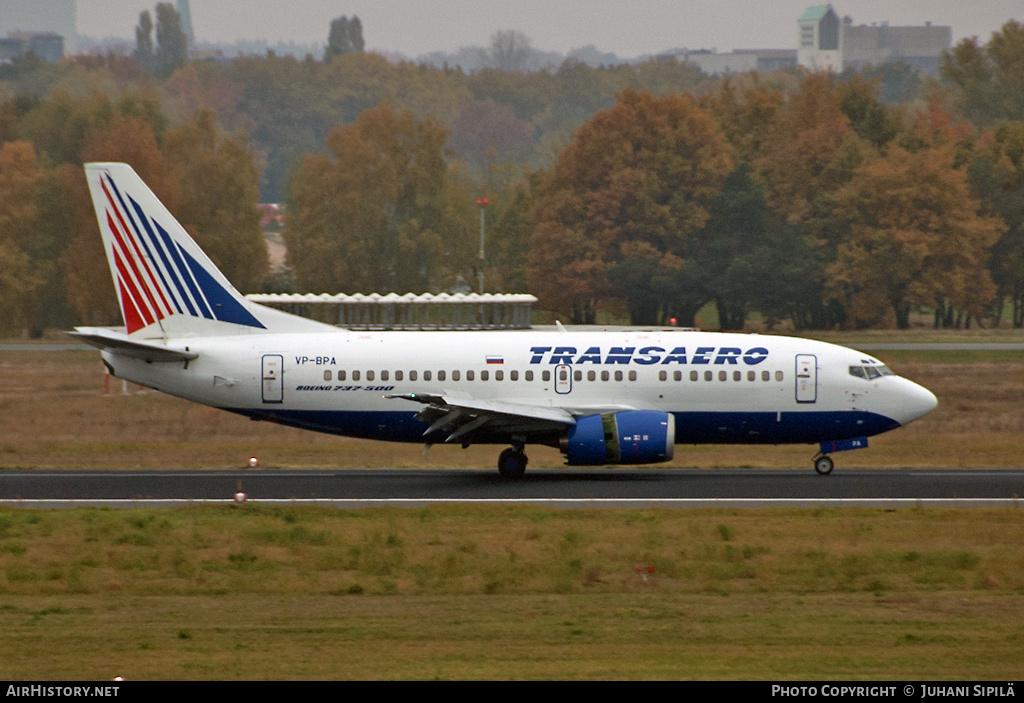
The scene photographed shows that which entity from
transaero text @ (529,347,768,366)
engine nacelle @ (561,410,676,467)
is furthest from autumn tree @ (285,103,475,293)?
engine nacelle @ (561,410,676,467)

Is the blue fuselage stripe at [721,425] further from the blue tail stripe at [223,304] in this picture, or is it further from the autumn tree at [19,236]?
the autumn tree at [19,236]

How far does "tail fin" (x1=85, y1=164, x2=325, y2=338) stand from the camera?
117 feet

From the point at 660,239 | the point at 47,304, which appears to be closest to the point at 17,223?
the point at 47,304

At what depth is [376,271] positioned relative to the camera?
303 ft

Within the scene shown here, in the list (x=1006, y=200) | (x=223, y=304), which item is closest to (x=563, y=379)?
(x=223, y=304)

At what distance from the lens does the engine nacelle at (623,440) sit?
32.4 meters

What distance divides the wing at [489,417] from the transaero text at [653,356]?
1270 mm

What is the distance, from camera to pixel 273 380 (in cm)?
3469

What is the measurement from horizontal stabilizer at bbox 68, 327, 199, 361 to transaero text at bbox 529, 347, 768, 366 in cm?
899

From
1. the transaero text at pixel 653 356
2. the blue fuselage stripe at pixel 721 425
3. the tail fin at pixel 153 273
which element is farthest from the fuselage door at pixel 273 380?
the transaero text at pixel 653 356

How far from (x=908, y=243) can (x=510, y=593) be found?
71.2 m

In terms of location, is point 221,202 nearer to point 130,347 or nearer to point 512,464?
point 130,347

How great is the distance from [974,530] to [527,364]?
42.6ft

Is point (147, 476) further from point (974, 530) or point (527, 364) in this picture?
point (974, 530)
